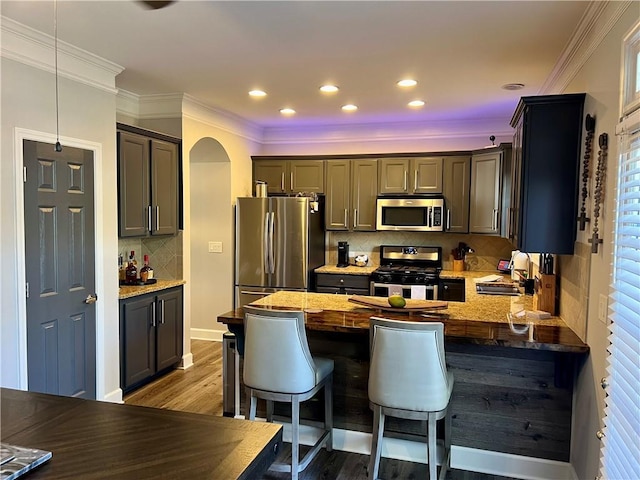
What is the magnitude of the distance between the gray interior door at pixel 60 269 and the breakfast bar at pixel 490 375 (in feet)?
3.85

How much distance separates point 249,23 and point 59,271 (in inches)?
81.9

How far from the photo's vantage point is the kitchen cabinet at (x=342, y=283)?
5.38 meters

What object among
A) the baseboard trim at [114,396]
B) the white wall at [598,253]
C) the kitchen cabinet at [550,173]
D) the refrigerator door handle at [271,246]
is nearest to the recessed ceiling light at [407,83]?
the kitchen cabinet at [550,173]

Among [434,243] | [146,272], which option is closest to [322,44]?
[146,272]

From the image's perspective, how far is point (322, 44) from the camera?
3.04 m

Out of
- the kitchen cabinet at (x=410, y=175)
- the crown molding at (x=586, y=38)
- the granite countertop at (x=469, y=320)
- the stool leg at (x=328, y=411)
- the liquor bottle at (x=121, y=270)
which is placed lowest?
the stool leg at (x=328, y=411)

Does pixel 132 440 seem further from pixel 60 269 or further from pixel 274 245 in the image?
pixel 274 245

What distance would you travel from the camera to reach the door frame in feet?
9.36

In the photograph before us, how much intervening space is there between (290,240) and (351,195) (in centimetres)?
101

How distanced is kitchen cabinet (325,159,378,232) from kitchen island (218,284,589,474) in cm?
277

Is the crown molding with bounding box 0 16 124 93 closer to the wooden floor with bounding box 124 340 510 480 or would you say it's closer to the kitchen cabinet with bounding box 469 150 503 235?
the wooden floor with bounding box 124 340 510 480

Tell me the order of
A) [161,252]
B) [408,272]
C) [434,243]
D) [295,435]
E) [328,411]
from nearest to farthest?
[295,435] → [328,411] → [161,252] → [408,272] → [434,243]

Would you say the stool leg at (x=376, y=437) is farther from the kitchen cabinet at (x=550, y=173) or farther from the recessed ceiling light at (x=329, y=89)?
the recessed ceiling light at (x=329, y=89)

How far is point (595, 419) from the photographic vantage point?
7.21 feet
